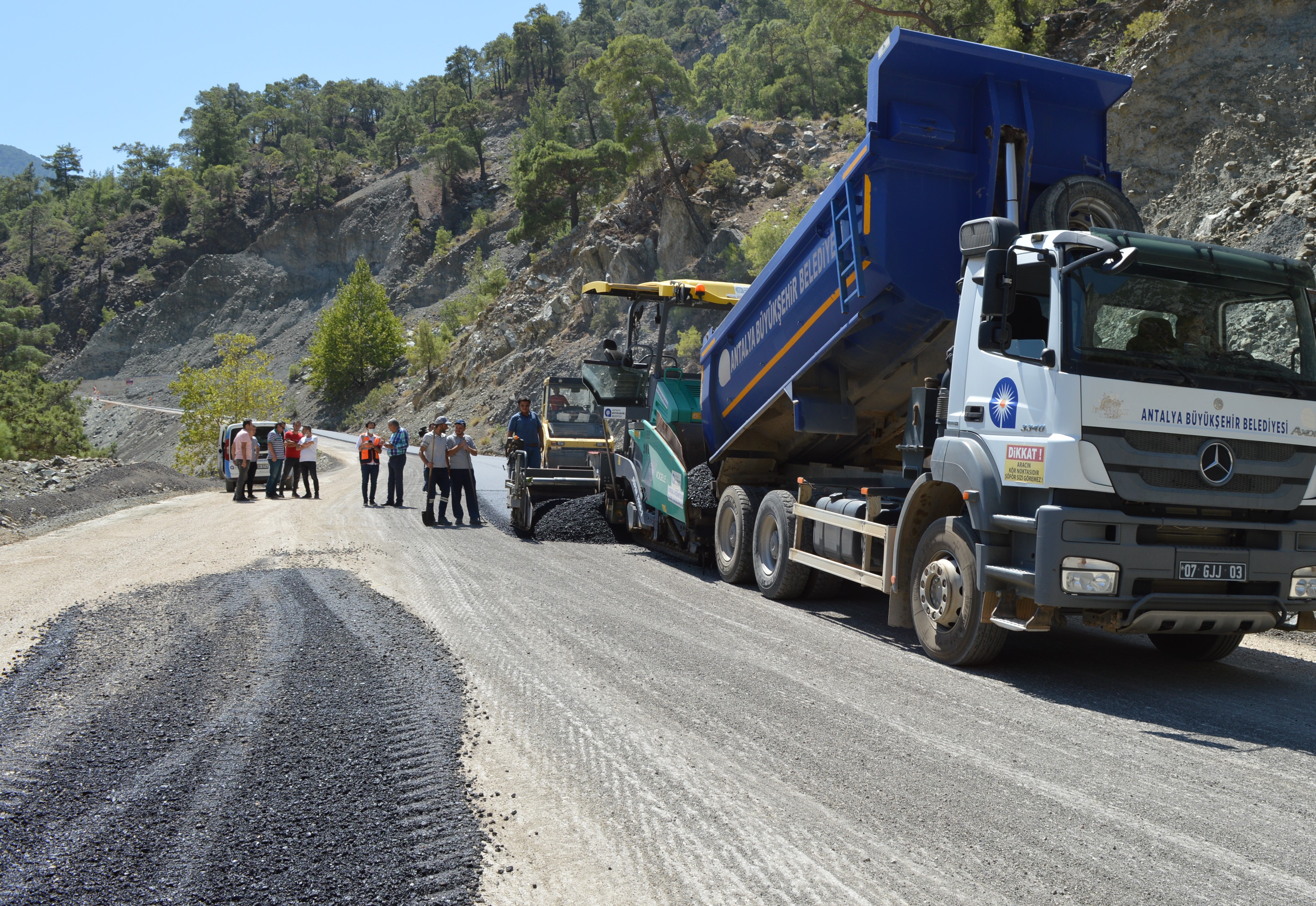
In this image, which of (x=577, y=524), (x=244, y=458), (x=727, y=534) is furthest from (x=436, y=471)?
(x=727, y=534)

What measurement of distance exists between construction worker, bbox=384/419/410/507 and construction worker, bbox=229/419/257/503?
10.8ft

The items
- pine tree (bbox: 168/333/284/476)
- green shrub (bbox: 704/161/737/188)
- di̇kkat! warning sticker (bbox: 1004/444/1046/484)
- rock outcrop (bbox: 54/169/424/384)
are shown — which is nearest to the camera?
di̇kkat! warning sticker (bbox: 1004/444/1046/484)

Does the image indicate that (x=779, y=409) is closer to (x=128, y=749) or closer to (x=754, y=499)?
(x=754, y=499)

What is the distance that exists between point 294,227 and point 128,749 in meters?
95.9

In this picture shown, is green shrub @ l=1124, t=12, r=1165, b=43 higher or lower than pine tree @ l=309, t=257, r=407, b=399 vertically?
higher

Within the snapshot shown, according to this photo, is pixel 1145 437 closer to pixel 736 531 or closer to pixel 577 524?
pixel 736 531

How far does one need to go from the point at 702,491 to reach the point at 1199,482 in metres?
5.11

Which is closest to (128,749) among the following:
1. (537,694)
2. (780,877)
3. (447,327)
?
(537,694)

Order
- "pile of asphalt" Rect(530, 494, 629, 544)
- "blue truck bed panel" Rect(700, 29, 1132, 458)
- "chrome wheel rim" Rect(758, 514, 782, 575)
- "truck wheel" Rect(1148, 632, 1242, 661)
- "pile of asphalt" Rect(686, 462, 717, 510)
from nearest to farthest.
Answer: "truck wheel" Rect(1148, 632, 1242, 661)
"blue truck bed panel" Rect(700, 29, 1132, 458)
"chrome wheel rim" Rect(758, 514, 782, 575)
"pile of asphalt" Rect(686, 462, 717, 510)
"pile of asphalt" Rect(530, 494, 629, 544)

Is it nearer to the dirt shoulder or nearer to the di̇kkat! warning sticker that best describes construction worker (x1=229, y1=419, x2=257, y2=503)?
the dirt shoulder

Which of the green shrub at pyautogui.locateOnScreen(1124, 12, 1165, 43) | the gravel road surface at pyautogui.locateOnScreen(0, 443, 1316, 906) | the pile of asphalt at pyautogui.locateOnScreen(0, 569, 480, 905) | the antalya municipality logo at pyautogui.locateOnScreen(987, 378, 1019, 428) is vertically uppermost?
the green shrub at pyautogui.locateOnScreen(1124, 12, 1165, 43)

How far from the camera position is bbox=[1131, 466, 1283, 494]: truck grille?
5.04m

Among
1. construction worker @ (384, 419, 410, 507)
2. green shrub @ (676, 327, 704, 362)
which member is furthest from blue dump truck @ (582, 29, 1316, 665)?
construction worker @ (384, 419, 410, 507)

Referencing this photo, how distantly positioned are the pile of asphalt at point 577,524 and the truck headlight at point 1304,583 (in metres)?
7.95
